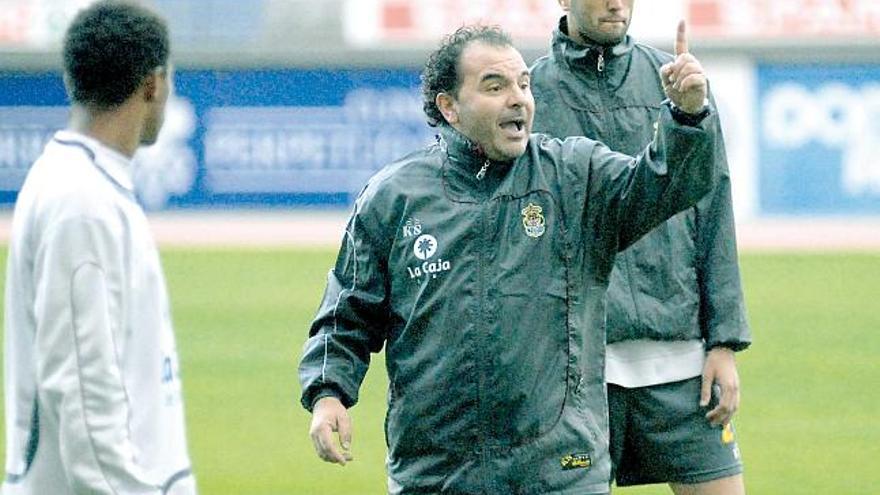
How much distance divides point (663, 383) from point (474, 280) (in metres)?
1.02

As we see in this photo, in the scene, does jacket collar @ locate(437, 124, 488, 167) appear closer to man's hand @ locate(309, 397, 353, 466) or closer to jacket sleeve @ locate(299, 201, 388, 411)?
jacket sleeve @ locate(299, 201, 388, 411)

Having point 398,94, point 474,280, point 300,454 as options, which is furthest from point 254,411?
point 398,94

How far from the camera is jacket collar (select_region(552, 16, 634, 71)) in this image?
540 centimetres

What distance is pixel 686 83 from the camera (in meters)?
4.41

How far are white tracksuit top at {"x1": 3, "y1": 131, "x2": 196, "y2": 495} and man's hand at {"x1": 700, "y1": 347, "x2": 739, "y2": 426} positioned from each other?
1961 millimetres

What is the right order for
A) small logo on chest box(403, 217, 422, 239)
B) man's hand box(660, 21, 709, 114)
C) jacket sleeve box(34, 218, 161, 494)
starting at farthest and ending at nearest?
small logo on chest box(403, 217, 422, 239)
man's hand box(660, 21, 709, 114)
jacket sleeve box(34, 218, 161, 494)

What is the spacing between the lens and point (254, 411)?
1108 cm

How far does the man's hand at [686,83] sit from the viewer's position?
441 cm

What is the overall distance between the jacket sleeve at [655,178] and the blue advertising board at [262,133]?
18.3m

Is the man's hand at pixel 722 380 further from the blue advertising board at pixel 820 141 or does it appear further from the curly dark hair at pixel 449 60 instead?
the blue advertising board at pixel 820 141

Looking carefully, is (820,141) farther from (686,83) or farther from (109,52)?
(109,52)

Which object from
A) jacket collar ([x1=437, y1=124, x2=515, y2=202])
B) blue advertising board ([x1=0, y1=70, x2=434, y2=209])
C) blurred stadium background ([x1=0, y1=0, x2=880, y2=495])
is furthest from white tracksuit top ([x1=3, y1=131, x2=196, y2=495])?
blue advertising board ([x1=0, y1=70, x2=434, y2=209])

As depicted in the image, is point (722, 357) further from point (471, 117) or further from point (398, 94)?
point (398, 94)

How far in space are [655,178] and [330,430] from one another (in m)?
1.04
